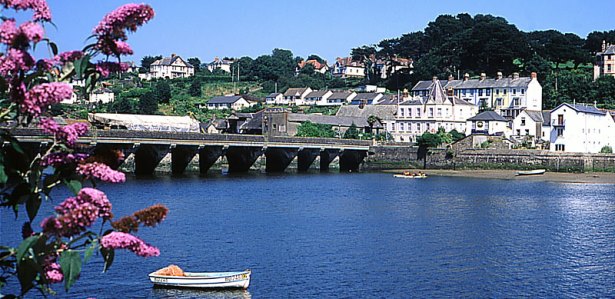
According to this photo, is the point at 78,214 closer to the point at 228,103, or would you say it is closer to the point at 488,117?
the point at 488,117

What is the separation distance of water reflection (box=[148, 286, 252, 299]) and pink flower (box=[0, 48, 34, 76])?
20.4 meters

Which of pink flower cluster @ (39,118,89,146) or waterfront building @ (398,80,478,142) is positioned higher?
waterfront building @ (398,80,478,142)

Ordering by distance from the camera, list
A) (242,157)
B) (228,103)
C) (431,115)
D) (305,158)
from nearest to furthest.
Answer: (242,157), (305,158), (431,115), (228,103)

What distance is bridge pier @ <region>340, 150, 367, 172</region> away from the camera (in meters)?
90.6

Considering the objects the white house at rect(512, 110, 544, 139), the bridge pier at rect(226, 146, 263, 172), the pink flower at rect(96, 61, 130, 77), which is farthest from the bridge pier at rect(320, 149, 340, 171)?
the pink flower at rect(96, 61, 130, 77)

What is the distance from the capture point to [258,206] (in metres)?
50.9

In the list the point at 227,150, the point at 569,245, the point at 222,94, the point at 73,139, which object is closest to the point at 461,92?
the point at 227,150

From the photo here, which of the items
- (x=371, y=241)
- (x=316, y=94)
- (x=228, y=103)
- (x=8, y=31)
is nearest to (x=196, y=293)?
(x=371, y=241)

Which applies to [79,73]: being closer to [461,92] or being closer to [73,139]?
[73,139]

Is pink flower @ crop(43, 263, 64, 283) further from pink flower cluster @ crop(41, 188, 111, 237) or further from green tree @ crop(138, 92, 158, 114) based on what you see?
green tree @ crop(138, 92, 158, 114)

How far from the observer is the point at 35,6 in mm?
6715

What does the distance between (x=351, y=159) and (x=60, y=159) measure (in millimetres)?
84340

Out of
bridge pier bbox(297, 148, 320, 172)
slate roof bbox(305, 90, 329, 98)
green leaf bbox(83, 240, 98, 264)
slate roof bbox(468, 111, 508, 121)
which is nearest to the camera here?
green leaf bbox(83, 240, 98, 264)

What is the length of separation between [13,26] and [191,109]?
442 ft
